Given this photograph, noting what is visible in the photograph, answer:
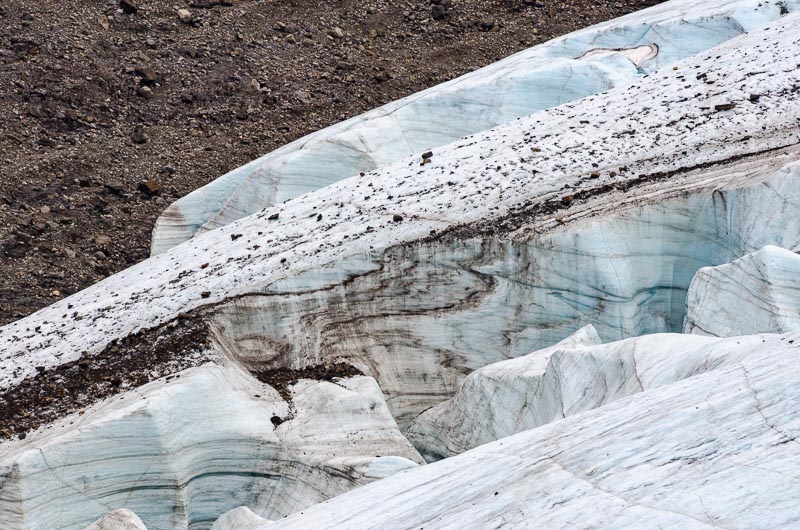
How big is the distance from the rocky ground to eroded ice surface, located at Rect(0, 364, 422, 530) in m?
6.18

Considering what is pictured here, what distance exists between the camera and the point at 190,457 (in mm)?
7875

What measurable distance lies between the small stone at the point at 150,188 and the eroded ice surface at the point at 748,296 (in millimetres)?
9658

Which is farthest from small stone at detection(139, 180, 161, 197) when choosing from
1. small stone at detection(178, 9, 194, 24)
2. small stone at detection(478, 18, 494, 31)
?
small stone at detection(478, 18, 494, 31)

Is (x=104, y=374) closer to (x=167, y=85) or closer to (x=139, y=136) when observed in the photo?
(x=139, y=136)

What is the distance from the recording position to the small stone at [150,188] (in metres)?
15.5

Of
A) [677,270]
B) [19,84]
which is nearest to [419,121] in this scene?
[677,270]

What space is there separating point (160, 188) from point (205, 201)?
2843 mm

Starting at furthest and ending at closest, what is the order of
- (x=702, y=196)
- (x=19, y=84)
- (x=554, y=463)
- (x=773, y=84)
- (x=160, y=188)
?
(x=19, y=84) < (x=160, y=188) < (x=773, y=84) < (x=702, y=196) < (x=554, y=463)

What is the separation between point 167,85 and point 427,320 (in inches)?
389

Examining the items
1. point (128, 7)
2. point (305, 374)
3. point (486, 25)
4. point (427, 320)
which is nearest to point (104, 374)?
point (305, 374)

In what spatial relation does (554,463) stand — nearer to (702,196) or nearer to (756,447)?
(756,447)

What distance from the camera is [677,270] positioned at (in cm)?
889

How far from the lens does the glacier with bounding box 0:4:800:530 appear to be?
7.48 meters

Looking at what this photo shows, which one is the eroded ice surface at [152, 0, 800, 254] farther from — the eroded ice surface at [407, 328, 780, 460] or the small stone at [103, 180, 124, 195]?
the eroded ice surface at [407, 328, 780, 460]
